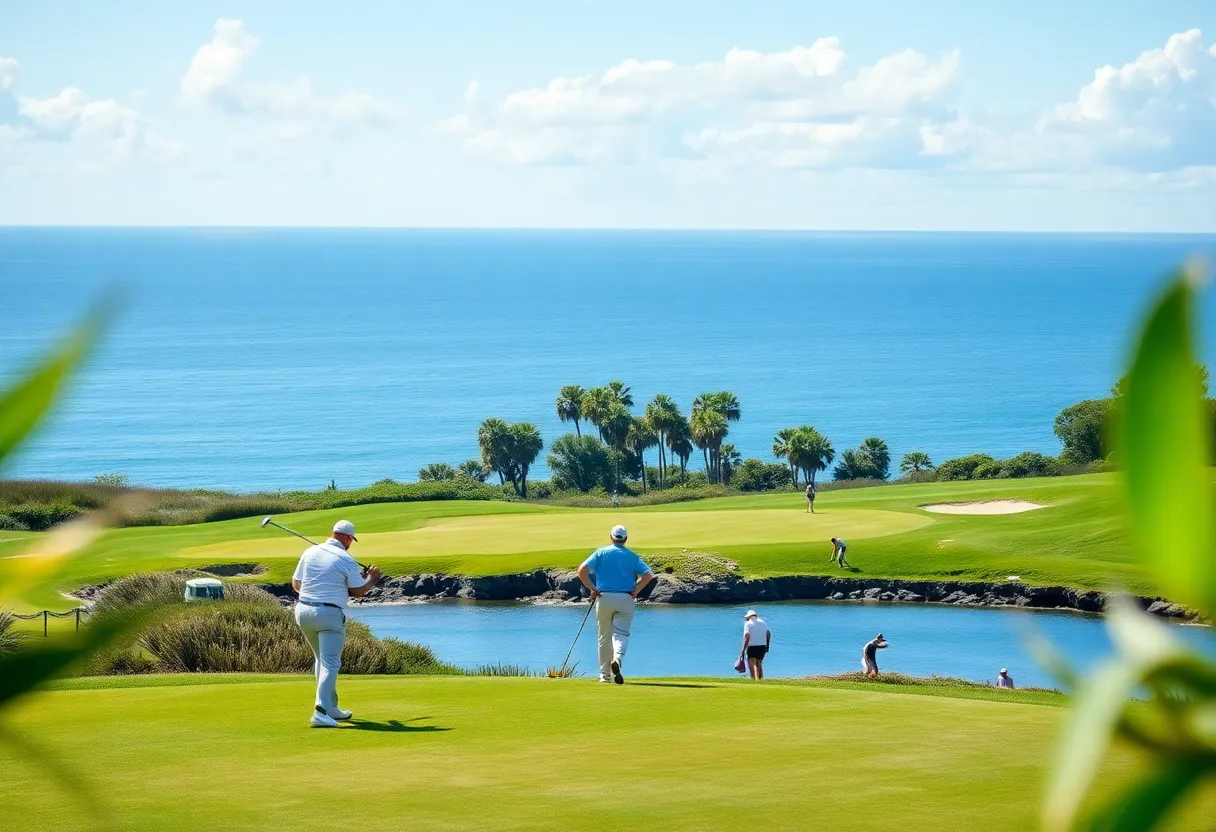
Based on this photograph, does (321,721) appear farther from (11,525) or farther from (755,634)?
(11,525)

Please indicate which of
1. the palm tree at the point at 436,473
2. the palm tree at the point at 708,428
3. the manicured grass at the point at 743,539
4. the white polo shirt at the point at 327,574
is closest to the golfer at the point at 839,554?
the manicured grass at the point at 743,539

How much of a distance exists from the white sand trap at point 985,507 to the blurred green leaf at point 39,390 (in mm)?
53714

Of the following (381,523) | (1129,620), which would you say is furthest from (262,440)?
(1129,620)

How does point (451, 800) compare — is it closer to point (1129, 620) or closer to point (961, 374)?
point (1129, 620)

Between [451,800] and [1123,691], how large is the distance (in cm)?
821

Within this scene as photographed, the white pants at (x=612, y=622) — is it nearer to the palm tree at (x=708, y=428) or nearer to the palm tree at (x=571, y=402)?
the palm tree at (x=708, y=428)

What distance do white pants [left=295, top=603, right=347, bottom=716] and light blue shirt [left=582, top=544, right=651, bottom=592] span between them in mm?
3707

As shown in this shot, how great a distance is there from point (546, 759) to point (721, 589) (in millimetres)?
34578

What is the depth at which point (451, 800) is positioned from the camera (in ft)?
28.1

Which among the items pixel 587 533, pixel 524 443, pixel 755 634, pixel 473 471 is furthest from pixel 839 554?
pixel 473 471

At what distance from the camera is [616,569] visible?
1507 centimetres

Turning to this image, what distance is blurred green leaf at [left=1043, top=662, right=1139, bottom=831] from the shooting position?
27.6 inches

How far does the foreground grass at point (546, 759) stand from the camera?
8.14m

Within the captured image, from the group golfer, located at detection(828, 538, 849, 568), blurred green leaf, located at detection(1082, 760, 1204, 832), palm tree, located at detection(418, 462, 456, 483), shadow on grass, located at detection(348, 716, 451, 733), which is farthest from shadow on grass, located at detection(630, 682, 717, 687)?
palm tree, located at detection(418, 462, 456, 483)
